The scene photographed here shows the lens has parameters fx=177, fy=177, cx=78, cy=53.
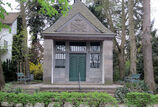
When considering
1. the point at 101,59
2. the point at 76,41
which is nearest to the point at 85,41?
the point at 76,41

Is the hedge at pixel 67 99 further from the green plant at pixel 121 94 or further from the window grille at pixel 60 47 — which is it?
the window grille at pixel 60 47

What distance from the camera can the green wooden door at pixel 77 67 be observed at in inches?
593

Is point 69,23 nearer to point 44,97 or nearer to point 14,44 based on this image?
point 44,97

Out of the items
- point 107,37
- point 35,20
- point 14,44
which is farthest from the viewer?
point 35,20

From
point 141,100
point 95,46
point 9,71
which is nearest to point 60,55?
point 95,46

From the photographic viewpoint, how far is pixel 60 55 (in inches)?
595

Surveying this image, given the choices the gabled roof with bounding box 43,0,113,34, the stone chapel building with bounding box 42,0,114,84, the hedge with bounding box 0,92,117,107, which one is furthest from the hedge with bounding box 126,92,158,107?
the gabled roof with bounding box 43,0,113,34

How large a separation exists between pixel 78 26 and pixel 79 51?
7.05ft

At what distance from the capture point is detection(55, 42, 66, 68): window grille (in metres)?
15.0

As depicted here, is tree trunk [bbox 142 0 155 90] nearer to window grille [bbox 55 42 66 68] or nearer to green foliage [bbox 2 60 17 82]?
window grille [bbox 55 42 66 68]

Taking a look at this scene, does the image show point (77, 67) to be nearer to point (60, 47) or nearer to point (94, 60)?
point (94, 60)

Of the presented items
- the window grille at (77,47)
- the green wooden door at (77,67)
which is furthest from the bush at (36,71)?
the window grille at (77,47)

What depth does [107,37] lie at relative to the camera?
1408 centimetres

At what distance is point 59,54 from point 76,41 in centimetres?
185
